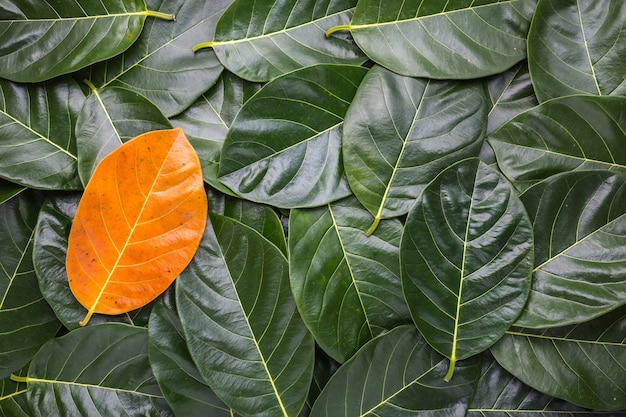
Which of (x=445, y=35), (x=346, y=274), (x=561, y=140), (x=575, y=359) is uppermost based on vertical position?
(x=445, y=35)

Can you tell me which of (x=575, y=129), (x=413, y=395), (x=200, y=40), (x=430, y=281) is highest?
(x=200, y=40)

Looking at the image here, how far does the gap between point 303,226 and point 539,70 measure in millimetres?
314

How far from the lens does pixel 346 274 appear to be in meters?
0.64

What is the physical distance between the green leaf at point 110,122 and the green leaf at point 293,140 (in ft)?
0.30

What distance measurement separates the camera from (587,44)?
25.2 inches

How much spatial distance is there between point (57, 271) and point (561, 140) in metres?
0.58

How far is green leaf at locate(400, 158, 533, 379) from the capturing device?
0.61m

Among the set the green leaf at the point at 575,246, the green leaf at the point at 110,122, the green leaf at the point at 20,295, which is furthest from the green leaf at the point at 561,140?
the green leaf at the point at 20,295

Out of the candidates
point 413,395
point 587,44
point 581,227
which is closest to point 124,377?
point 413,395

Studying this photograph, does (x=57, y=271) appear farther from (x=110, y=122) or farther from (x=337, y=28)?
(x=337, y=28)

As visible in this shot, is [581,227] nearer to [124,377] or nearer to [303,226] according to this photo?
[303,226]

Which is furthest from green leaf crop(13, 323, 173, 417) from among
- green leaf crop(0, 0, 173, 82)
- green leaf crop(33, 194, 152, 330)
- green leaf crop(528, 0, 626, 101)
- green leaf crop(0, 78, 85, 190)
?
green leaf crop(528, 0, 626, 101)

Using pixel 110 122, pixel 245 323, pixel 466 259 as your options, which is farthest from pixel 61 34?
pixel 466 259

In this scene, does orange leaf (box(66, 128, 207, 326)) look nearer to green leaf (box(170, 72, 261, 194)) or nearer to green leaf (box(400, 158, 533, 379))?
green leaf (box(170, 72, 261, 194))
